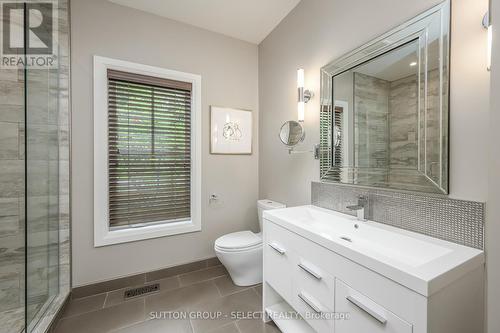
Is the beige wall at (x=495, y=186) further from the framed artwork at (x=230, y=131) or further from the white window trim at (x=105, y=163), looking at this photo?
the white window trim at (x=105, y=163)

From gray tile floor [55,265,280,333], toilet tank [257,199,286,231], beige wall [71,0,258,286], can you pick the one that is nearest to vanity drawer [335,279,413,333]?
gray tile floor [55,265,280,333]

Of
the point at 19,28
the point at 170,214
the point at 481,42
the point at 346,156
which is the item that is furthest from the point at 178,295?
the point at 481,42

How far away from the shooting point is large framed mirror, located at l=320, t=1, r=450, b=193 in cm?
104

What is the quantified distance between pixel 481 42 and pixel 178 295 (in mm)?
2524

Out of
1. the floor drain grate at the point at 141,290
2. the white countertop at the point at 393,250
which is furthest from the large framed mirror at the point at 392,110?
the floor drain grate at the point at 141,290

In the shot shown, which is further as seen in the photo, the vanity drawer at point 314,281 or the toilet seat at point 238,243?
the toilet seat at point 238,243

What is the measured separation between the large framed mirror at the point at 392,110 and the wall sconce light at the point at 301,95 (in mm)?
164

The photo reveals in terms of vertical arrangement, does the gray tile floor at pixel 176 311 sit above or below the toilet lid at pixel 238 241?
below

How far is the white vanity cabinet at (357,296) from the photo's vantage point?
715 mm

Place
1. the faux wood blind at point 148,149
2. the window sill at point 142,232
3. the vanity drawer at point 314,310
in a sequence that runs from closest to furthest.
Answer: the vanity drawer at point 314,310 → the window sill at point 142,232 → the faux wood blind at point 148,149

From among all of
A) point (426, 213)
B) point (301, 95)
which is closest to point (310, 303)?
point (426, 213)

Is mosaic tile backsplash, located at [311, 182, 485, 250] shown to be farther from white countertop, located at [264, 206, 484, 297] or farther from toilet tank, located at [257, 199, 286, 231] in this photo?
toilet tank, located at [257, 199, 286, 231]

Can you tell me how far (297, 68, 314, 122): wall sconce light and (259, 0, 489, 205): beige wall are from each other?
5cm

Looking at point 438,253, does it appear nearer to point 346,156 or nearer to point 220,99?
point 346,156
